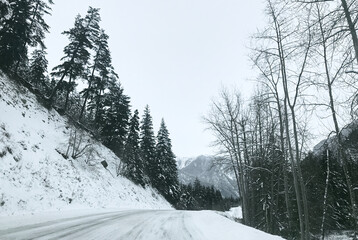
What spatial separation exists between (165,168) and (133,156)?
10.8 meters

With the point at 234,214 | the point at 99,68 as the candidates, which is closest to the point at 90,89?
the point at 99,68

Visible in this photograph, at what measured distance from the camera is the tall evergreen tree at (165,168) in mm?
41094

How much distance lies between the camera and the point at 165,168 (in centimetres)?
4209

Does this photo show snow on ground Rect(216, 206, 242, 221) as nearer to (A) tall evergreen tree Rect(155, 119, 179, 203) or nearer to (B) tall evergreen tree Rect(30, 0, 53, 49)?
(A) tall evergreen tree Rect(155, 119, 179, 203)

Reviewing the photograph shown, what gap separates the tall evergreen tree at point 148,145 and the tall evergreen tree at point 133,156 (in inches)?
158

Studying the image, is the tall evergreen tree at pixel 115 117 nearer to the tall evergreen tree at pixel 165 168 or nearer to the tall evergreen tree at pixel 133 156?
the tall evergreen tree at pixel 133 156

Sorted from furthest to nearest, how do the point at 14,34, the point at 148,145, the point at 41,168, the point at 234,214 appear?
the point at 234,214 < the point at 148,145 < the point at 14,34 < the point at 41,168

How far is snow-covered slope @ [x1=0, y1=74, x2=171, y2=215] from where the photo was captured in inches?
411

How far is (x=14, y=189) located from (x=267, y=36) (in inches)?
500

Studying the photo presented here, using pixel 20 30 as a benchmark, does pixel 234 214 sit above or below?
below

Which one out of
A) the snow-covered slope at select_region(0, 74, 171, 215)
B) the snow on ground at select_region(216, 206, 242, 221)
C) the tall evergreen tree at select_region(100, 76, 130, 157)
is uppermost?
the tall evergreen tree at select_region(100, 76, 130, 157)

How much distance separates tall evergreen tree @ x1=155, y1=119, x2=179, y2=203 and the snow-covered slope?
45.7ft

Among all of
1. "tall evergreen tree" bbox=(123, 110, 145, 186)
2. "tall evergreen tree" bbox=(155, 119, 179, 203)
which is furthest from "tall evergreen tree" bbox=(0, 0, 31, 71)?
"tall evergreen tree" bbox=(155, 119, 179, 203)

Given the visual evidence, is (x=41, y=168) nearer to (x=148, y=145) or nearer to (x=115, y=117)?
(x=115, y=117)
